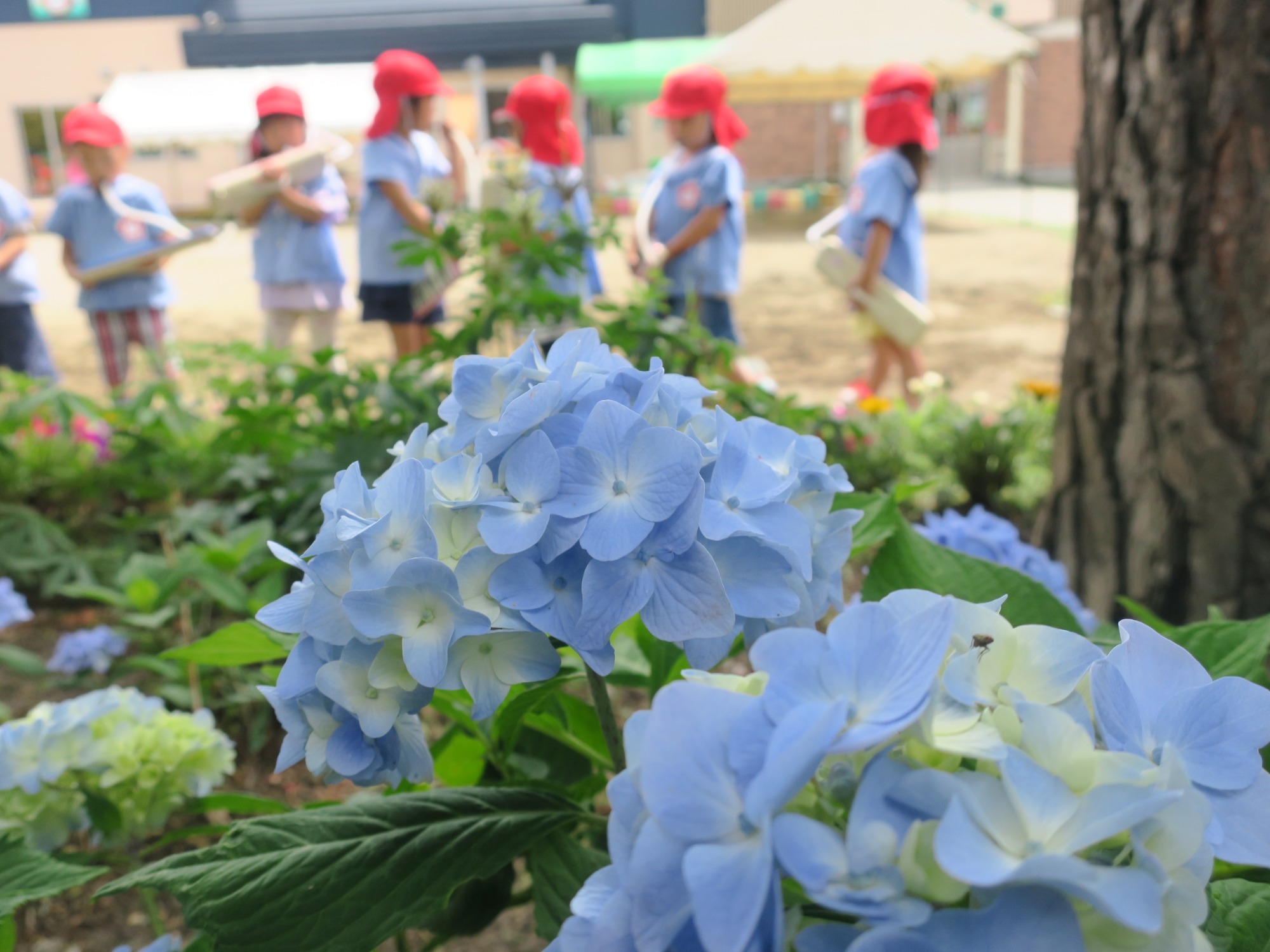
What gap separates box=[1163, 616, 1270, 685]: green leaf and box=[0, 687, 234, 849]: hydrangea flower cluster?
108 cm

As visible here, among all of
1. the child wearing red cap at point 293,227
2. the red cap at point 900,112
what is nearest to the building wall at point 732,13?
the red cap at point 900,112

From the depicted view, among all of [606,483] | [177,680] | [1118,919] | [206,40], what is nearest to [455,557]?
[606,483]

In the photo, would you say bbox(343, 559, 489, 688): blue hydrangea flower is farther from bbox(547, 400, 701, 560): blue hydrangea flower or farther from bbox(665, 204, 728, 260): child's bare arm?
bbox(665, 204, 728, 260): child's bare arm

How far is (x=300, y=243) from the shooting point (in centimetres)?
471

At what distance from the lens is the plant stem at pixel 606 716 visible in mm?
675

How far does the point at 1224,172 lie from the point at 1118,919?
1639 millimetres

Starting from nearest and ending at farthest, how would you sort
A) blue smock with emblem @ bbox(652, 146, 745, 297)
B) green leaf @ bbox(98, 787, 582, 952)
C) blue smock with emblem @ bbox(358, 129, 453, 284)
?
green leaf @ bbox(98, 787, 582, 952), blue smock with emblem @ bbox(358, 129, 453, 284), blue smock with emblem @ bbox(652, 146, 745, 297)

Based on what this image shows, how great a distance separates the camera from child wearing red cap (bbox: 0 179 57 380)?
482 centimetres

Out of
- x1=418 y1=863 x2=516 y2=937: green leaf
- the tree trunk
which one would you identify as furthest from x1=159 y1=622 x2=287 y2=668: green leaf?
the tree trunk

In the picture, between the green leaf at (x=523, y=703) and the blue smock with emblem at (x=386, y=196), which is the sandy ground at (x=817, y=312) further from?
the green leaf at (x=523, y=703)

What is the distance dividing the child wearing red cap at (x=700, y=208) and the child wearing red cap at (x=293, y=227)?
155 centimetres

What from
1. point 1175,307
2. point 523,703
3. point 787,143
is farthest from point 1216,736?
point 787,143

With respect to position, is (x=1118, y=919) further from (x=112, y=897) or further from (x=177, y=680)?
(x=177, y=680)

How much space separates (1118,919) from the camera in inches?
14.1
